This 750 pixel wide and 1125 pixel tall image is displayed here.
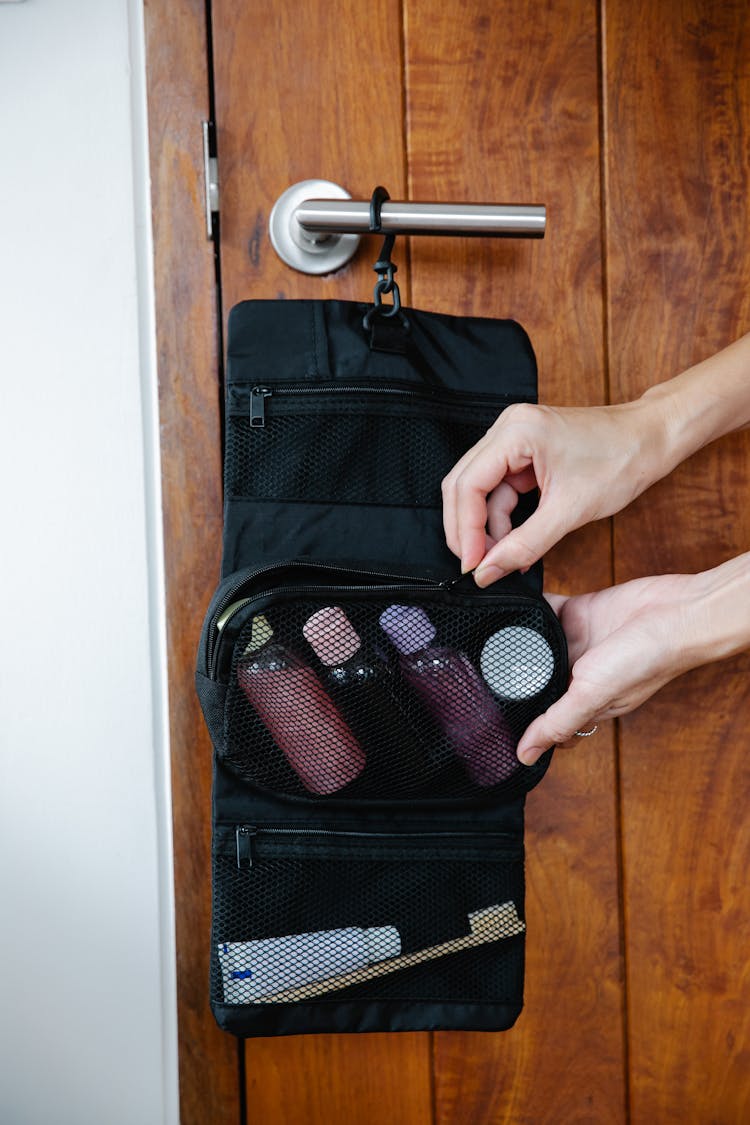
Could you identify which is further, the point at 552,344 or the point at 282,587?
the point at 552,344

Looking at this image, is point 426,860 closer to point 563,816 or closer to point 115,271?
point 563,816

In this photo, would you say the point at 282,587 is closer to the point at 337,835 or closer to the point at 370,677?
the point at 370,677

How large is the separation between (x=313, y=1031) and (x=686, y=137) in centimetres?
88

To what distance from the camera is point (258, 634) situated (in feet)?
2.10

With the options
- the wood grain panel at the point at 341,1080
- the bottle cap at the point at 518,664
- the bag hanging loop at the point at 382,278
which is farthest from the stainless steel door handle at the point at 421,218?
the wood grain panel at the point at 341,1080

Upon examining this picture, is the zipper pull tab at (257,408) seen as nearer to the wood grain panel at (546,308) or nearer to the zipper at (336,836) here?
the wood grain panel at (546,308)

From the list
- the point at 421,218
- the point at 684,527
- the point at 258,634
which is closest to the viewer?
the point at 258,634

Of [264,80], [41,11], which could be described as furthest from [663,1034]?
[41,11]

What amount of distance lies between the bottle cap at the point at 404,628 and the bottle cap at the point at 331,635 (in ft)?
0.09

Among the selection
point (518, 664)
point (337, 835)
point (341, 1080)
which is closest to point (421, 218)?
point (518, 664)

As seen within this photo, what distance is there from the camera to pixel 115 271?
79cm

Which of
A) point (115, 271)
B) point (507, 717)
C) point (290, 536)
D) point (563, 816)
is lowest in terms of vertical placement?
point (563, 816)

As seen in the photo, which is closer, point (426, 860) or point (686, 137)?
point (426, 860)

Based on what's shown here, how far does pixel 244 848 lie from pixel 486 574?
0.97 feet
